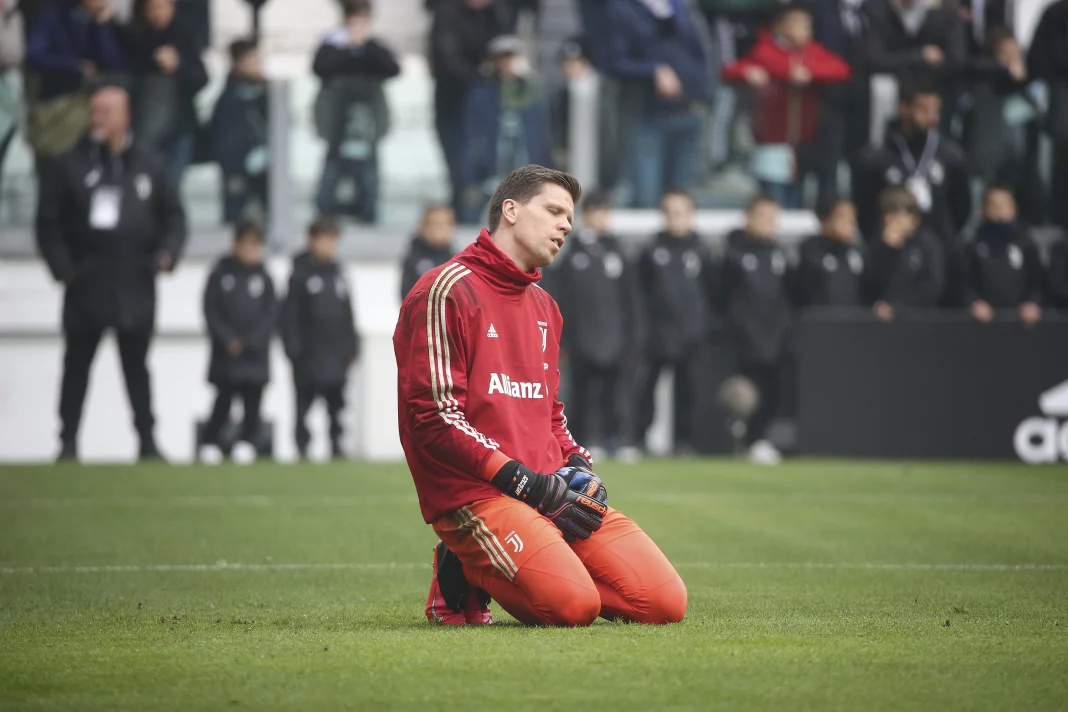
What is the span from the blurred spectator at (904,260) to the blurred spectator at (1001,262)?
1.14 feet

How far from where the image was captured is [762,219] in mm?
16641

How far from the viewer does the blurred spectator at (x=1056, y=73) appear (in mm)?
17109

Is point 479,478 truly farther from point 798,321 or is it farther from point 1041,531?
point 798,321

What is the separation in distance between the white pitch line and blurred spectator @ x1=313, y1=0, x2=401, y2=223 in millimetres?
8664

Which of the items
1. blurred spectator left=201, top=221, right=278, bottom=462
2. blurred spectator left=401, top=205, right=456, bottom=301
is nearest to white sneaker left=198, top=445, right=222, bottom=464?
blurred spectator left=201, top=221, right=278, bottom=462

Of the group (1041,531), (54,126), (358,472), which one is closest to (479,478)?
(1041,531)

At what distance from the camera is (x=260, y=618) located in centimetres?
665

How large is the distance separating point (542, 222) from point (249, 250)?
9.67 meters

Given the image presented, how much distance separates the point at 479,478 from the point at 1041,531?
4944mm

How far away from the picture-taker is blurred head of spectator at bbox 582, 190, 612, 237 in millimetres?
16141

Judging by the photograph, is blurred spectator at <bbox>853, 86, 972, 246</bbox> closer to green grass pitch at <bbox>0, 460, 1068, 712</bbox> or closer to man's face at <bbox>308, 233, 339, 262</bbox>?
green grass pitch at <bbox>0, 460, 1068, 712</bbox>

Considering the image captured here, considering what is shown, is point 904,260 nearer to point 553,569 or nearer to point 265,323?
A: point 265,323

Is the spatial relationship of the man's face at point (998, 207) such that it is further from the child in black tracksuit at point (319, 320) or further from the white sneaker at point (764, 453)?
the child in black tracksuit at point (319, 320)

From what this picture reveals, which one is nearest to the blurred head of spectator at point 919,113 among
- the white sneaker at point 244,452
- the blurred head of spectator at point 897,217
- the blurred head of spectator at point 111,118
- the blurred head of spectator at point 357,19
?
the blurred head of spectator at point 897,217
